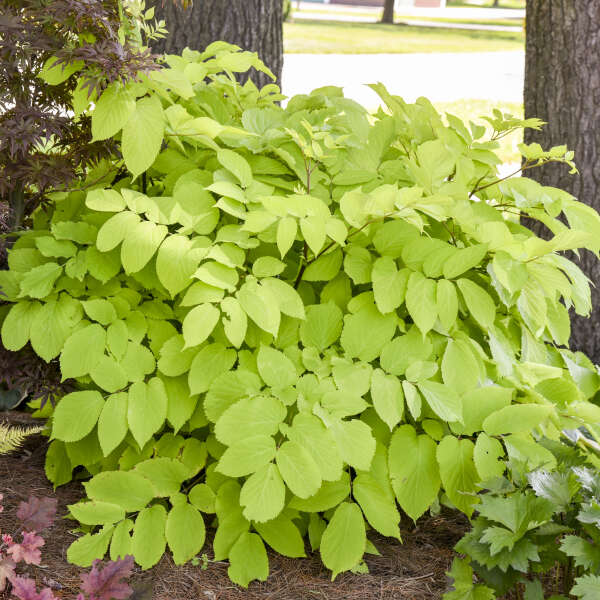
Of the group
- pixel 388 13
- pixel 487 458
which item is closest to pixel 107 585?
pixel 487 458

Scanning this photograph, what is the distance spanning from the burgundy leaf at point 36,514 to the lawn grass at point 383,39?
1815cm

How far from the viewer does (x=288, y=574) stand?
2104 millimetres

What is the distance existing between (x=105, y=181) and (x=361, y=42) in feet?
69.1

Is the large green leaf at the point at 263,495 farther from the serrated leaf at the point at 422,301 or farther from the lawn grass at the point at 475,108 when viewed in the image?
the lawn grass at the point at 475,108

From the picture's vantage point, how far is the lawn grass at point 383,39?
67.2ft

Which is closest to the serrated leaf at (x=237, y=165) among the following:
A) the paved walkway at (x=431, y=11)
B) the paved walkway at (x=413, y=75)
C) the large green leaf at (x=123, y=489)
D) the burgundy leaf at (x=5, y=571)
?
the large green leaf at (x=123, y=489)

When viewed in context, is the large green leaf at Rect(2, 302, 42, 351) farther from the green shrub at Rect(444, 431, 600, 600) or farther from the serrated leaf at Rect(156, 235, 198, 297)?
the green shrub at Rect(444, 431, 600, 600)

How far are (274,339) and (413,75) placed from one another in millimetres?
14439

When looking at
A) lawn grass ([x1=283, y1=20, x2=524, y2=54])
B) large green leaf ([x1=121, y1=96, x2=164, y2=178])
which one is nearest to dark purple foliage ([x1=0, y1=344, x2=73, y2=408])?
large green leaf ([x1=121, y1=96, x2=164, y2=178])

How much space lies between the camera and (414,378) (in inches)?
79.9

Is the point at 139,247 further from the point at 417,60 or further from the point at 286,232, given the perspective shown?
the point at 417,60

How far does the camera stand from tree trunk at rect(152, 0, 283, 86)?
3.51m

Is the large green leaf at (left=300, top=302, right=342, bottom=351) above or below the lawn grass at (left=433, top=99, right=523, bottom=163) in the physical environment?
below

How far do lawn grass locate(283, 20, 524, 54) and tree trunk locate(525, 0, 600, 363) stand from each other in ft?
53.1
